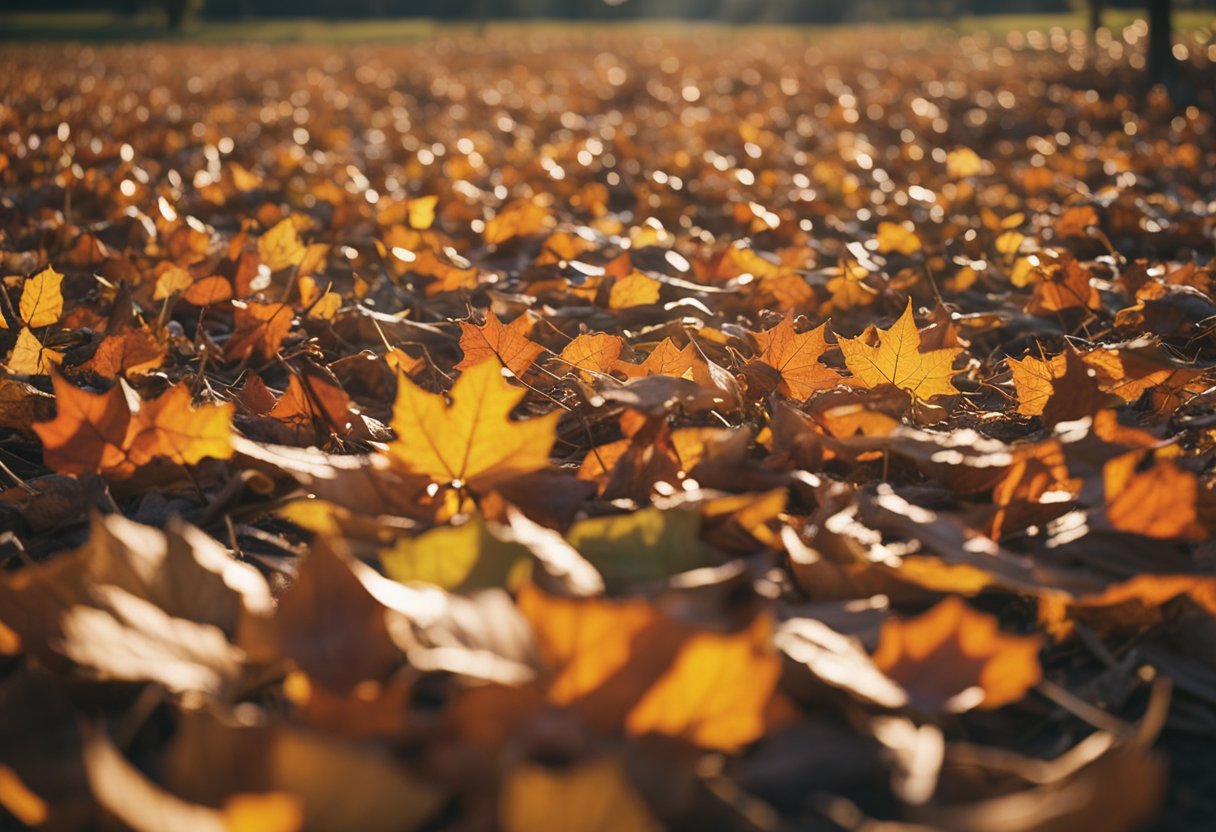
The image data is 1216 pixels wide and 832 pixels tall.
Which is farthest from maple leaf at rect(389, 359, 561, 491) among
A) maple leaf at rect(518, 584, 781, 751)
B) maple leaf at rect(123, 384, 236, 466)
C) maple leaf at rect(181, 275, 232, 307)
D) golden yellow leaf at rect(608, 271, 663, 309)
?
maple leaf at rect(181, 275, 232, 307)

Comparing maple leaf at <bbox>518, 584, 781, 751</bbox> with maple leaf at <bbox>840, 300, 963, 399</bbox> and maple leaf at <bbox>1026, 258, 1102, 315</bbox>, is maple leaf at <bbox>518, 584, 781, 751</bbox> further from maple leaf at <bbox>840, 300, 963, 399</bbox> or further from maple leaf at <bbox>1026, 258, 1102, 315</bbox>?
maple leaf at <bbox>1026, 258, 1102, 315</bbox>

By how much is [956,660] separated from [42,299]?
5.49 feet

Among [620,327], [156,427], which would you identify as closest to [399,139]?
[620,327]

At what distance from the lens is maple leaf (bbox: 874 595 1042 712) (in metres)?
0.84

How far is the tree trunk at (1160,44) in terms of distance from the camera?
7964 millimetres

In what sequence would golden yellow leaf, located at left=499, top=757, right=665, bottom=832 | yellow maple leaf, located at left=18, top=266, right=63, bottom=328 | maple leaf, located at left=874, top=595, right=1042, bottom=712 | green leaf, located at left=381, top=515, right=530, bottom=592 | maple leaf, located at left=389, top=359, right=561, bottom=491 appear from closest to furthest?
golden yellow leaf, located at left=499, top=757, right=665, bottom=832 → maple leaf, located at left=874, top=595, right=1042, bottom=712 → green leaf, located at left=381, top=515, right=530, bottom=592 → maple leaf, located at left=389, top=359, right=561, bottom=491 → yellow maple leaf, located at left=18, top=266, right=63, bottom=328

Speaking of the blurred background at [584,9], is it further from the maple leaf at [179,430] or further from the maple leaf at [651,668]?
the maple leaf at [651,668]

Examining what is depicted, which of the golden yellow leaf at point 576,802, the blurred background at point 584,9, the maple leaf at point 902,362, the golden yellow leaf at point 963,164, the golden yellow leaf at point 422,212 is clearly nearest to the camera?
the golden yellow leaf at point 576,802

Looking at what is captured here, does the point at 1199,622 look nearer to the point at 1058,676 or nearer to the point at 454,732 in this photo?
the point at 1058,676

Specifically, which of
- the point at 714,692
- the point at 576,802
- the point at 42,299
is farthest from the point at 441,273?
the point at 576,802

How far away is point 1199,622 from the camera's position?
1022 mm

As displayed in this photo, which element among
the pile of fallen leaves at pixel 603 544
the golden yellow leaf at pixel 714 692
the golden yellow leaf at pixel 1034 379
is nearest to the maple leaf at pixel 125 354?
the pile of fallen leaves at pixel 603 544

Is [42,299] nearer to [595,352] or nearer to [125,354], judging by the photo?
[125,354]

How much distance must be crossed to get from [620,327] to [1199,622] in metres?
1.37
